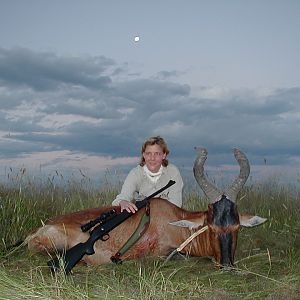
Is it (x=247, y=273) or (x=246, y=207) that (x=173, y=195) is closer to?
(x=247, y=273)

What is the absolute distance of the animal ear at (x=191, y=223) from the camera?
5801mm

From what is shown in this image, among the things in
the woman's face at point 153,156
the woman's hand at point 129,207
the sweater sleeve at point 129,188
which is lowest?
the woman's hand at point 129,207

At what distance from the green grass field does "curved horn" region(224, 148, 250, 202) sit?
2.32 ft

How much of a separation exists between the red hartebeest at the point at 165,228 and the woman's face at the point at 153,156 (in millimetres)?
520

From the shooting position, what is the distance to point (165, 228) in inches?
243

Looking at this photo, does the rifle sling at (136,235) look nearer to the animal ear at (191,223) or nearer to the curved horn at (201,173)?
the animal ear at (191,223)

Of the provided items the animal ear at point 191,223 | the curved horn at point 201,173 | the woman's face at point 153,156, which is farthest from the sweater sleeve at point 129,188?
the animal ear at point 191,223

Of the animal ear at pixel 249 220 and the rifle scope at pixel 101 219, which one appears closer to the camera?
the animal ear at pixel 249 220

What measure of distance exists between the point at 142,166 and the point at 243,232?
1.94m

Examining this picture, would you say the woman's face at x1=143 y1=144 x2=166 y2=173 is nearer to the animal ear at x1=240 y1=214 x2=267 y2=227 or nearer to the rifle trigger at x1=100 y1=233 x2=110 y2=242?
the rifle trigger at x1=100 y1=233 x2=110 y2=242

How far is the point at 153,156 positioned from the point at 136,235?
1.03 m

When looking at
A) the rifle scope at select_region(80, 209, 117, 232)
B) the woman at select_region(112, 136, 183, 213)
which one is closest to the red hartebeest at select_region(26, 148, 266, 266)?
the rifle scope at select_region(80, 209, 117, 232)

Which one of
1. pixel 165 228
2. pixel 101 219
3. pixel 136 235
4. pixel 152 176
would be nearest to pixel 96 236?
pixel 101 219

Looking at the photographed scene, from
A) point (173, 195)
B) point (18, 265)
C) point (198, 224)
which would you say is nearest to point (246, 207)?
point (173, 195)
